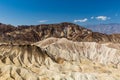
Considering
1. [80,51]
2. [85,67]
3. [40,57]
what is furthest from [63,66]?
[80,51]

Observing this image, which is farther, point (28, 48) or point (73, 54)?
point (73, 54)

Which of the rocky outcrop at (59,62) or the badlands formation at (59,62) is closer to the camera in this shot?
the rocky outcrop at (59,62)

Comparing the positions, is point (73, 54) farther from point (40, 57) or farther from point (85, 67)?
point (85, 67)

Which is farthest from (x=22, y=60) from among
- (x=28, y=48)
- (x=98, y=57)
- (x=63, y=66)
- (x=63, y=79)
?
(x=98, y=57)

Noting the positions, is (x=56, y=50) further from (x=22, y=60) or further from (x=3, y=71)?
(x=3, y=71)

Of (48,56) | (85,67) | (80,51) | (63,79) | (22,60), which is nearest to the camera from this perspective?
(63,79)

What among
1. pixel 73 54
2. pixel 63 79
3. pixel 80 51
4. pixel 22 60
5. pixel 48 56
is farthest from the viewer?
pixel 80 51

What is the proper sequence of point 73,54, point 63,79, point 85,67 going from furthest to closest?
point 73,54 < point 85,67 < point 63,79

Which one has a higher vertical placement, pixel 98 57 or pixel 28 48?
pixel 28 48

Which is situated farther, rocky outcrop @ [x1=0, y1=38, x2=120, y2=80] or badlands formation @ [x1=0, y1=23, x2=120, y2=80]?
badlands formation @ [x1=0, y1=23, x2=120, y2=80]
